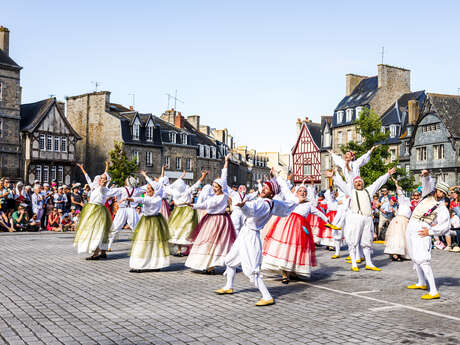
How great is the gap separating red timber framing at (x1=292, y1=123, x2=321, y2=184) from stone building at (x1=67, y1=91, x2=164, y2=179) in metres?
18.6

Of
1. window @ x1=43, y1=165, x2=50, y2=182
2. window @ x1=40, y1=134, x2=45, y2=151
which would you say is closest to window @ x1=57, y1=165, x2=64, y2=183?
window @ x1=43, y1=165, x2=50, y2=182

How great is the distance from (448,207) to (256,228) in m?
12.8

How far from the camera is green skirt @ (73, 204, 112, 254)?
12.6m

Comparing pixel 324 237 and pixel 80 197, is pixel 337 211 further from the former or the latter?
pixel 80 197

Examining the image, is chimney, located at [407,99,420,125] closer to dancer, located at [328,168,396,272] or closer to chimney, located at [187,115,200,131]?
chimney, located at [187,115,200,131]

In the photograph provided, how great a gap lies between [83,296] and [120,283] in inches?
53.8

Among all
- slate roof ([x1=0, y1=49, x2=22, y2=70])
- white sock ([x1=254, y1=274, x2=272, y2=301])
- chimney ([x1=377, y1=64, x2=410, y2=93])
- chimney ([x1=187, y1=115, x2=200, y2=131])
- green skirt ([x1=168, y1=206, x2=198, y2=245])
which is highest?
chimney ([x1=377, y1=64, x2=410, y2=93])

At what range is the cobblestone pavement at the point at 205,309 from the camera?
20.5ft

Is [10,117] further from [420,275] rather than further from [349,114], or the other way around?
[420,275]

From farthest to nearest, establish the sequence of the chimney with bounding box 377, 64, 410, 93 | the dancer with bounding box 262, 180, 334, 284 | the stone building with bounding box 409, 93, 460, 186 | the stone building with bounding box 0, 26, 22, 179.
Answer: the chimney with bounding box 377, 64, 410, 93 → the stone building with bounding box 409, 93, 460, 186 → the stone building with bounding box 0, 26, 22, 179 → the dancer with bounding box 262, 180, 334, 284

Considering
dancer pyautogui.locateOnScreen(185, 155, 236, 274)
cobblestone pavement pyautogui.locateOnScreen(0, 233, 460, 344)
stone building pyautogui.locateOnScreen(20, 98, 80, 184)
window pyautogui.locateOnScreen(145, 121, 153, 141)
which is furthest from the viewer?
window pyautogui.locateOnScreen(145, 121, 153, 141)

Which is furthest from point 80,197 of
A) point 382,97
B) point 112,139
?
point 382,97

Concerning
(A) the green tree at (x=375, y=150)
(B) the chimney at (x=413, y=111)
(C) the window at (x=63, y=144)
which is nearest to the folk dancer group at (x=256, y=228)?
(A) the green tree at (x=375, y=150)

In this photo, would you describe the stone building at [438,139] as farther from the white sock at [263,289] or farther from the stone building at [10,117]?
the white sock at [263,289]
